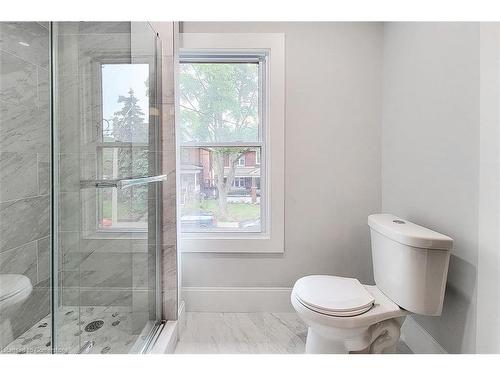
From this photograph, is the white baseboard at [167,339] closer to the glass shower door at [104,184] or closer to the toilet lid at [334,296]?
the glass shower door at [104,184]

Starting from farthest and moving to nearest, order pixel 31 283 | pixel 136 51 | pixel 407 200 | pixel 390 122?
pixel 390 122
pixel 407 200
pixel 136 51
pixel 31 283

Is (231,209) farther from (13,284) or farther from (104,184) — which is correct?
(13,284)

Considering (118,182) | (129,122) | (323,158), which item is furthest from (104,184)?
(323,158)

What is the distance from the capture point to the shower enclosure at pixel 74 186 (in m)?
0.91

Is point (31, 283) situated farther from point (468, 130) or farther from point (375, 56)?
point (375, 56)

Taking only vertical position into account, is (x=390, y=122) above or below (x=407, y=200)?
above

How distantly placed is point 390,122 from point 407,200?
0.49m

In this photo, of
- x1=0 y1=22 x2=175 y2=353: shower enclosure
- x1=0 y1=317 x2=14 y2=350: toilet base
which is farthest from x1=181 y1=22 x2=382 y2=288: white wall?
x1=0 y1=317 x2=14 y2=350: toilet base

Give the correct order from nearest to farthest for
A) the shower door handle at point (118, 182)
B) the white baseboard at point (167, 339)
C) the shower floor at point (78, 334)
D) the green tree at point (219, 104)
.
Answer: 1. the shower floor at point (78, 334)
2. the shower door handle at point (118, 182)
3. the white baseboard at point (167, 339)
4. the green tree at point (219, 104)

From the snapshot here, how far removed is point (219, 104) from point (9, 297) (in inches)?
56.4

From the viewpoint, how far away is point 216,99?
75.9 inches

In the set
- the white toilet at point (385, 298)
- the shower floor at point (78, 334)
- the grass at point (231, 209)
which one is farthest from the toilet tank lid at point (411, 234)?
the shower floor at point (78, 334)
